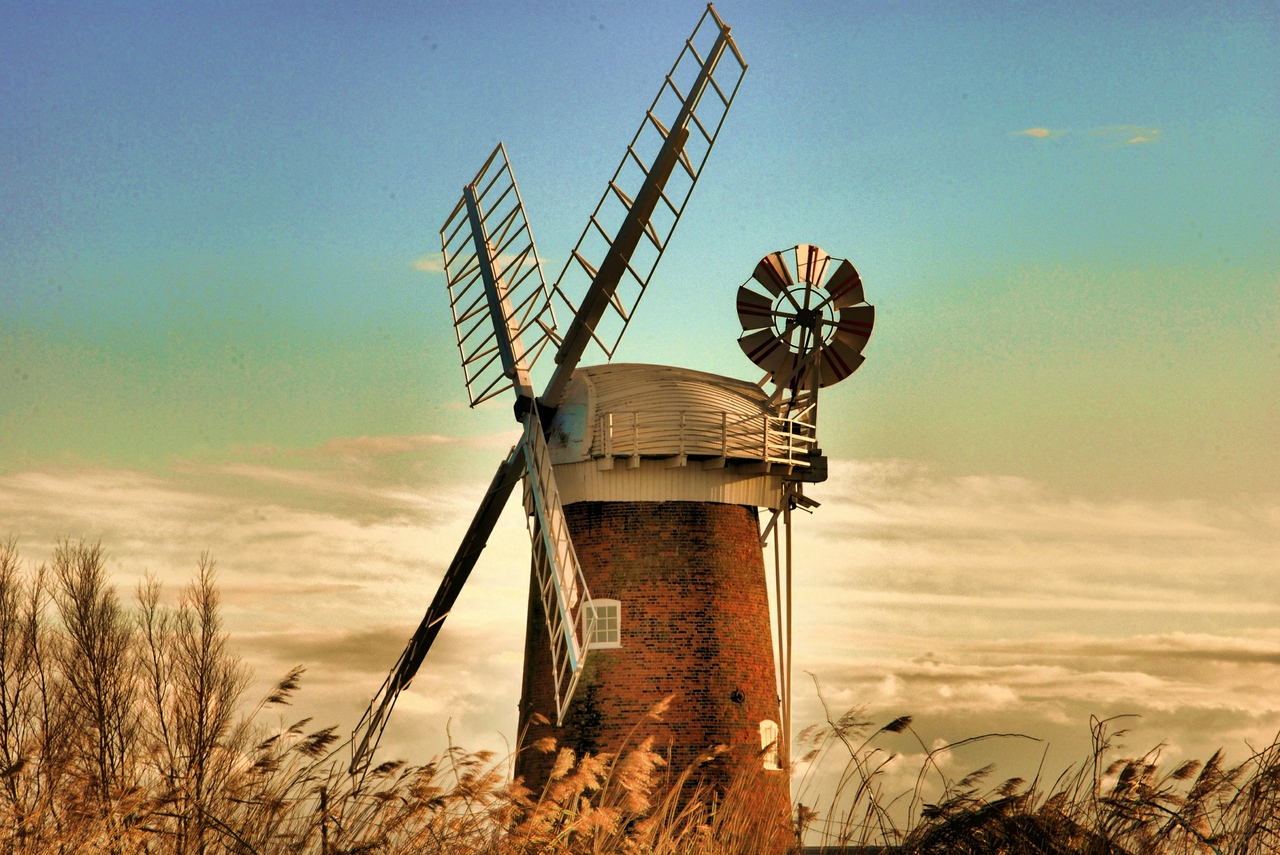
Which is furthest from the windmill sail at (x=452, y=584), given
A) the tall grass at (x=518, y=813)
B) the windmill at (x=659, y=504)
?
the tall grass at (x=518, y=813)

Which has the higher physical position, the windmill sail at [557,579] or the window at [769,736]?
the windmill sail at [557,579]

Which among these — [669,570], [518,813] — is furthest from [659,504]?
[518,813]

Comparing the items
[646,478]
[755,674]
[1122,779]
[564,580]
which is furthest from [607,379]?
[1122,779]

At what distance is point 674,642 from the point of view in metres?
22.1

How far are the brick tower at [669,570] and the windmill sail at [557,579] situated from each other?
0.36 m

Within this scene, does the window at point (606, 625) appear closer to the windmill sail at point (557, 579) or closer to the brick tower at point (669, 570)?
the brick tower at point (669, 570)

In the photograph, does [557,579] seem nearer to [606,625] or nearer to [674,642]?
[606,625]

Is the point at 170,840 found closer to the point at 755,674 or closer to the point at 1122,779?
the point at 1122,779

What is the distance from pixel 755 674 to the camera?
2264 centimetres

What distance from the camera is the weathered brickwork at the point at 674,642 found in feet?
71.7

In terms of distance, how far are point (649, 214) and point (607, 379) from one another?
2.96 meters

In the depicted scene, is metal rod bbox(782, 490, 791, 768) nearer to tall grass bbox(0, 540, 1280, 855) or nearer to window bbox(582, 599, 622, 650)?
window bbox(582, 599, 622, 650)

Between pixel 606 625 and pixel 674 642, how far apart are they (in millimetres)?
1146

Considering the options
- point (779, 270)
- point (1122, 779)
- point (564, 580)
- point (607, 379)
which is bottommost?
point (1122, 779)
